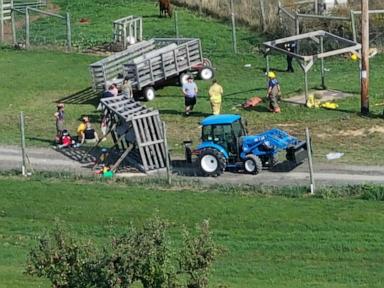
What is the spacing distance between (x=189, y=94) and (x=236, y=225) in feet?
39.6

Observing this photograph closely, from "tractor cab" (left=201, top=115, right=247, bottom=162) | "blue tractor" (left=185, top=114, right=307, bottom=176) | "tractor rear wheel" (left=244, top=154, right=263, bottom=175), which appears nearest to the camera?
"tractor rear wheel" (left=244, top=154, right=263, bottom=175)

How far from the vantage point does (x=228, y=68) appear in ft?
139

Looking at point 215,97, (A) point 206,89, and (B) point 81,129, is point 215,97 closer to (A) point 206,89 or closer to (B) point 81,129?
(B) point 81,129

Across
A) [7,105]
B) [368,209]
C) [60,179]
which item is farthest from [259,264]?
[7,105]

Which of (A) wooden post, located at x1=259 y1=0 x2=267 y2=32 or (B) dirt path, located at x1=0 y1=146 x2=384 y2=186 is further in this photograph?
(A) wooden post, located at x1=259 y1=0 x2=267 y2=32

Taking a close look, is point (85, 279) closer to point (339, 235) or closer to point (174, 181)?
point (339, 235)

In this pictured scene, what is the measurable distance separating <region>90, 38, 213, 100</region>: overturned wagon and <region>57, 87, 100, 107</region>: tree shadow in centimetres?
46

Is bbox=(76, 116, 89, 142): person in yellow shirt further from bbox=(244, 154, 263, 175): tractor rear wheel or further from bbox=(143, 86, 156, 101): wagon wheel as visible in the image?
bbox=(244, 154, 263, 175): tractor rear wheel

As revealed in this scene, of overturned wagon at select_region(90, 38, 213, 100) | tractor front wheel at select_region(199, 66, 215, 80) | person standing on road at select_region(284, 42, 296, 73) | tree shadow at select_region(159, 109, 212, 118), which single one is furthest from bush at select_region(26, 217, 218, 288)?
person standing on road at select_region(284, 42, 296, 73)

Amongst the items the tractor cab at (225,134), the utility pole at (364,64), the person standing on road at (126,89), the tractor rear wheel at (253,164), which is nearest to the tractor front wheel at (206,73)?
the person standing on road at (126,89)

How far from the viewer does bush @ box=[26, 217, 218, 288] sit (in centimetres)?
1338

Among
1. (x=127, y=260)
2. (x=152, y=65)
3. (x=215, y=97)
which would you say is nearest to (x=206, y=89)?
(x=152, y=65)

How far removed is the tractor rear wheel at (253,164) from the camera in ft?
88.3

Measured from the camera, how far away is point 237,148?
27500mm
